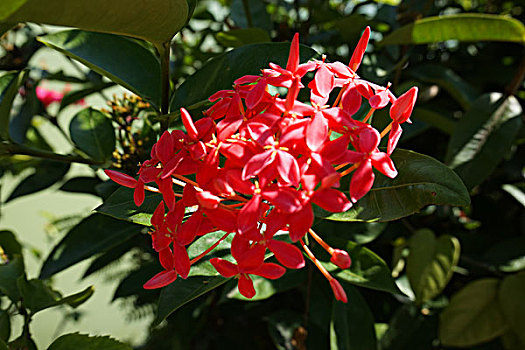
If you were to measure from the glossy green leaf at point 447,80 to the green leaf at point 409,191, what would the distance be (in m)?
0.26

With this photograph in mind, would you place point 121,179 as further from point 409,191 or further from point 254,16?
point 254,16

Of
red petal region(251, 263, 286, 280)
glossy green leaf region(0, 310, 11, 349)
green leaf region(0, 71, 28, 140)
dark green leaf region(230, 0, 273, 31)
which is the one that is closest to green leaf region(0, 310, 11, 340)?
glossy green leaf region(0, 310, 11, 349)

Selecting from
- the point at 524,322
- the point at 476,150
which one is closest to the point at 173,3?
the point at 476,150

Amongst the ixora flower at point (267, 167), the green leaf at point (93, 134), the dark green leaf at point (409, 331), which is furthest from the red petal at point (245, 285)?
the dark green leaf at point (409, 331)

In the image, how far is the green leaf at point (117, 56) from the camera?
0.36 metres

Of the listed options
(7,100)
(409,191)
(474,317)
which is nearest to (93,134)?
(7,100)

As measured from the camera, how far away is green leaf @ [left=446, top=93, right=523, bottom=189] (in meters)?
0.42

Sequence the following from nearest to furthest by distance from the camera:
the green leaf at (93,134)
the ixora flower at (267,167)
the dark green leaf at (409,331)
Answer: the ixora flower at (267,167) → the green leaf at (93,134) → the dark green leaf at (409,331)

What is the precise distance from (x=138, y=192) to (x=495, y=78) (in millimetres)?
509

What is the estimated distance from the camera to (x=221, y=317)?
2.00 feet

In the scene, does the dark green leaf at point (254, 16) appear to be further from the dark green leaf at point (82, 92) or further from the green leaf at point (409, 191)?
the green leaf at point (409, 191)

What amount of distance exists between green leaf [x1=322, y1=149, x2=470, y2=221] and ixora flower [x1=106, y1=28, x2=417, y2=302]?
0.03m

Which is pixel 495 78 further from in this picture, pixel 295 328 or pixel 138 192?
pixel 138 192

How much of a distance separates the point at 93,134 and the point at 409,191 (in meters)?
0.29
